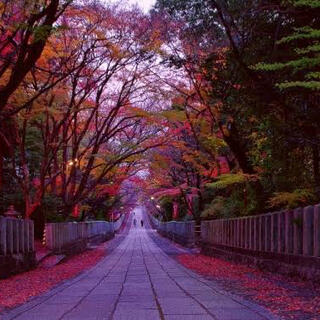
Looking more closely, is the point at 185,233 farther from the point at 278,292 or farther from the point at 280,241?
the point at 278,292

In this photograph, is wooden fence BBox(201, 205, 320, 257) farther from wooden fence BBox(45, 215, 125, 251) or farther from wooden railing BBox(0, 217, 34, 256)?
wooden fence BBox(45, 215, 125, 251)

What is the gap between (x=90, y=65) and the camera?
22.8 m

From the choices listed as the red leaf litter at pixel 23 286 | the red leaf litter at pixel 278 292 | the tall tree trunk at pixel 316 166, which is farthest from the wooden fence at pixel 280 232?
the red leaf litter at pixel 23 286

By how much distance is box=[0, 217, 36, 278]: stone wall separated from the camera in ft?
53.3

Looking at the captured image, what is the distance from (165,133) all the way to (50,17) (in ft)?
61.9

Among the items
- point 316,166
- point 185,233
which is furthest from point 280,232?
point 185,233

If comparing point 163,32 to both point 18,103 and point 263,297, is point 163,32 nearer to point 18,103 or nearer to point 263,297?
point 18,103

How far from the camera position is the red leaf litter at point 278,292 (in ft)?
26.8

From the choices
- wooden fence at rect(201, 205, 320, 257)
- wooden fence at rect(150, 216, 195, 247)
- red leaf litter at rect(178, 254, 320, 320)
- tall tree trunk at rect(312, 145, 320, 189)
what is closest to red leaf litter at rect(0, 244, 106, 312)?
red leaf litter at rect(178, 254, 320, 320)

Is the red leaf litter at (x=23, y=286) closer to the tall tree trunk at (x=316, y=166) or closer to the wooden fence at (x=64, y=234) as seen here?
the wooden fence at (x=64, y=234)

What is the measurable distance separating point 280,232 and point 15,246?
8855mm

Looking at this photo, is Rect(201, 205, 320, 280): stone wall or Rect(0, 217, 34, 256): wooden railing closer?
Rect(201, 205, 320, 280): stone wall

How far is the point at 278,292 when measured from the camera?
10703mm

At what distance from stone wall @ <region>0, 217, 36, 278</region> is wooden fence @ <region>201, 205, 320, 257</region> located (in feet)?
26.1
